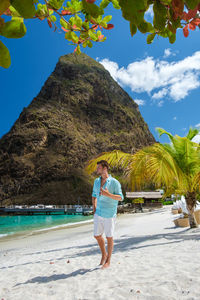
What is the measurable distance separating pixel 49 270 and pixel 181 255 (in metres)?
2.58

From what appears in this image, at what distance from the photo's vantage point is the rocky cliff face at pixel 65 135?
86.2 metres

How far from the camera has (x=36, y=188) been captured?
86.2 metres

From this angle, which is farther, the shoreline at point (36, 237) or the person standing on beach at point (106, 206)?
the shoreline at point (36, 237)

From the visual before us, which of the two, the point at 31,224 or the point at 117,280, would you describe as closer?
the point at 117,280

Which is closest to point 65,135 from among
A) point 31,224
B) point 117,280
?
point 31,224

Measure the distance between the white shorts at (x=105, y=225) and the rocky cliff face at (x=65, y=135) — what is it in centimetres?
7913

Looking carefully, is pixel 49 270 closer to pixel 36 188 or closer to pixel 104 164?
pixel 104 164

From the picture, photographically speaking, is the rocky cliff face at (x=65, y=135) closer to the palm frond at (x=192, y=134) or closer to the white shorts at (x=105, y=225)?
the palm frond at (x=192, y=134)

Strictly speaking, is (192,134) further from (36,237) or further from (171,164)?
(36,237)

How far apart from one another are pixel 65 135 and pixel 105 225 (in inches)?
3651

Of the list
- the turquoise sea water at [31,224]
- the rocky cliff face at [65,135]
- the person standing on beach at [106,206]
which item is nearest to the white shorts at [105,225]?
the person standing on beach at [106,206]

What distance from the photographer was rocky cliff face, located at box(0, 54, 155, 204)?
86.2 metres

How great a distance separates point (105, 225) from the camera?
12.4 ft

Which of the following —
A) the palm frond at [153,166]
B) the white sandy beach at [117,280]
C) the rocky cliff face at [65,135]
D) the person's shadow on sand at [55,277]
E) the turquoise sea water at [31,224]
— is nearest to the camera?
the white sandy beach at [117,280]
